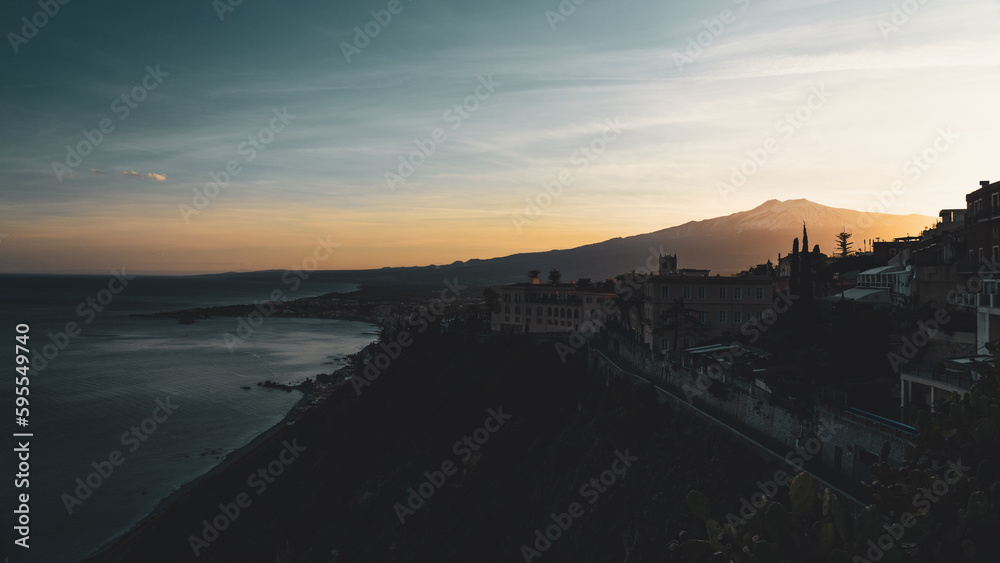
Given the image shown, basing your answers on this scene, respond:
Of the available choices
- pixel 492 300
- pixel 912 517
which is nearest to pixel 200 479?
pixel 492 300

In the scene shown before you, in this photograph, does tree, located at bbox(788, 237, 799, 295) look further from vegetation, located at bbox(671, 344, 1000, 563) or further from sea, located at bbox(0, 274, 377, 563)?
sea, located at bbox(0, 274, 377, 563)

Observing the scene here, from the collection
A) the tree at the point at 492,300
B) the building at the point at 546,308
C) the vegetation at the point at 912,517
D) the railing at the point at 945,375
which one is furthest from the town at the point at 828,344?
the tree at the point at 492,300

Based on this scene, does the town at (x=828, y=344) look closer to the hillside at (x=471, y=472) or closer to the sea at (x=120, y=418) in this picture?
the hillside at (x=471, y=472)

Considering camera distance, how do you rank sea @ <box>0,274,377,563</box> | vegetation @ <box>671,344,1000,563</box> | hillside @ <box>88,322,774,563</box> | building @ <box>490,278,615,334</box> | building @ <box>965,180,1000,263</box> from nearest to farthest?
1. vegetation @ <box>671,344,1000,563</box>
2. hillside @ <box>88,322,774,563</box>
3. building @ <box>965,180,1000,263</box>
4. sea @ <box>0,274,377,563</box>
5. building @ <box>490,278,615,334</box>

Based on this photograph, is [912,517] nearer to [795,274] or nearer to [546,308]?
[795,274]

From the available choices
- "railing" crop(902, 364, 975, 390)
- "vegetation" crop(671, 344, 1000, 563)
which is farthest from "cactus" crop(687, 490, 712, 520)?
"railing" crop(902, 364, 975, 390)

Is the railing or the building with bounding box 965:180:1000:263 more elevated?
the building with bounding box 965:180:1000:263

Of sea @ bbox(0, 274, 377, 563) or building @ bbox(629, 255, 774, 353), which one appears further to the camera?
building @ bbox(629, 255, 774, 353)
